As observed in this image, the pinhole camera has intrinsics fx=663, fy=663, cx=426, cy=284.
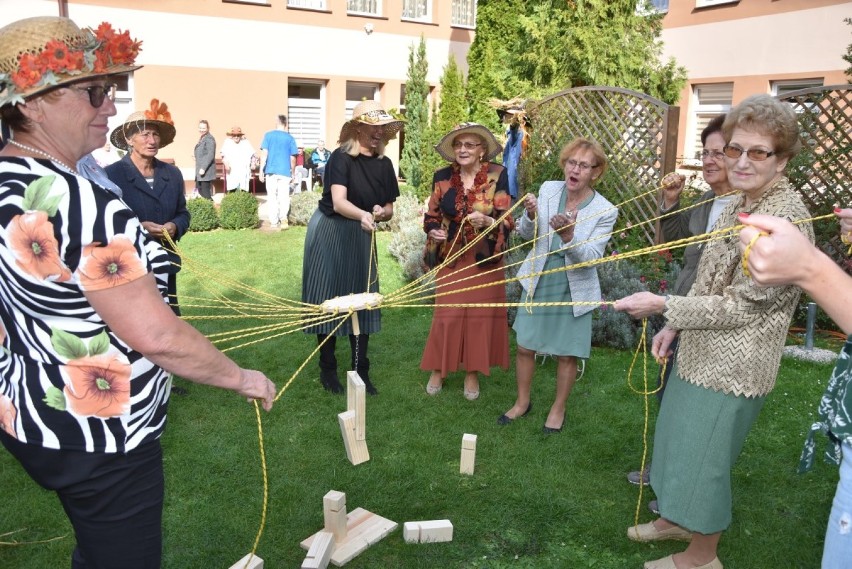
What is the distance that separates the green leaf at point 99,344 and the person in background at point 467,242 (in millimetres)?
2831

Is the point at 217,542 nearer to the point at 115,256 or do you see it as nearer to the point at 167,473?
the point at 167,473

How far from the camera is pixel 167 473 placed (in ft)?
12.4

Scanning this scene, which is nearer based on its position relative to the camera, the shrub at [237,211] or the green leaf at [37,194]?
the green leaf at [37,194]

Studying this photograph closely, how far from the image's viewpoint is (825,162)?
7.07 meters

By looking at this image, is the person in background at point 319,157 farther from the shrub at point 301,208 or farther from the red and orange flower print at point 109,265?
the red and orange flower print at point 109,265

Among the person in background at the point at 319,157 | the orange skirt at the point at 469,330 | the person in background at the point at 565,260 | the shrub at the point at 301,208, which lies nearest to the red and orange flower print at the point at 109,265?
the person in background at the point at 565,260

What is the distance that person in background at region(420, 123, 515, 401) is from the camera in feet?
15.2

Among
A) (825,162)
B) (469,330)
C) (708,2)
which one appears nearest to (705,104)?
(708,2)

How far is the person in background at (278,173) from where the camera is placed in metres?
11.9

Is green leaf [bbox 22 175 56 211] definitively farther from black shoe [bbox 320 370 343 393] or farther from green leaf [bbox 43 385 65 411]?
black shoe [bbox 320 370 343 393]

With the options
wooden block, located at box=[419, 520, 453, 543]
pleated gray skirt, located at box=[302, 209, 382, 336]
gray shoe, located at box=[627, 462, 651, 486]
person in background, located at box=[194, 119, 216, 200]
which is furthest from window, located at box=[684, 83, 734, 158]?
wooden block, located at box=[419, 520, 453, 543]

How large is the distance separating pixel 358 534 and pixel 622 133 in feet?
20.4

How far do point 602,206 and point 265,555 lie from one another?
2748 millimetres

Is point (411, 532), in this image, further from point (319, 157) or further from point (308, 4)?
point (308, 4)
